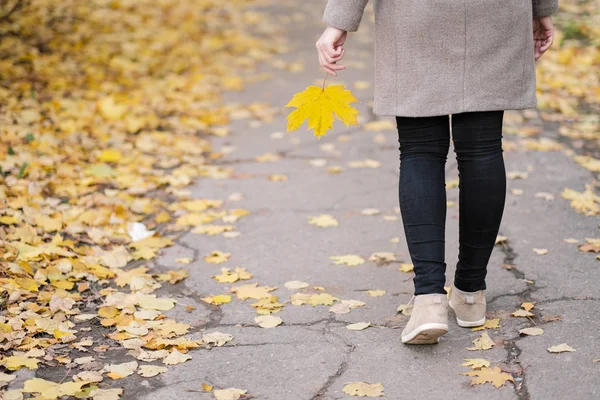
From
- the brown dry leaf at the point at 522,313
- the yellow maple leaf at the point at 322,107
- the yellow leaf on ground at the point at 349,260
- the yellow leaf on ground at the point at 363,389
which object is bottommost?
the yellow leaf on ground at the point at 363,389

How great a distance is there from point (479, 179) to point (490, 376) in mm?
606

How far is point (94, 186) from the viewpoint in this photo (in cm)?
424

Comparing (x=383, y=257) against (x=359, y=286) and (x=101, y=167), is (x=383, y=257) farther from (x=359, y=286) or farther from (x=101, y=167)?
(x=101, y=167)

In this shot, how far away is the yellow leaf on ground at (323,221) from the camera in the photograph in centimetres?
382

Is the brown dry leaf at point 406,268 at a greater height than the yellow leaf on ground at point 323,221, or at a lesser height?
lesser

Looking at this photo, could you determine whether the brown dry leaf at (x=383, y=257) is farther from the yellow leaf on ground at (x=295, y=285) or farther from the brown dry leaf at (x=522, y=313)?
the brown dry leaf at (x=522, y=313)

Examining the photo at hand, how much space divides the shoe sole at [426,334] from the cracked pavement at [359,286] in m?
0.04

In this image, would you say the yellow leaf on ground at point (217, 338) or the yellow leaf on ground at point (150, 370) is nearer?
the yellow leaf on ground at point (150, 370)

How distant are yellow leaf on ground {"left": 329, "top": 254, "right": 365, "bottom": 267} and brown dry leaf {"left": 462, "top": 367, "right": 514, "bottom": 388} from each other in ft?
3.40

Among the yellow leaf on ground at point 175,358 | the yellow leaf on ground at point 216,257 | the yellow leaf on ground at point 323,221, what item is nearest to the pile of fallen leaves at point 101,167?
the yellow leaf on ground at point 175,358

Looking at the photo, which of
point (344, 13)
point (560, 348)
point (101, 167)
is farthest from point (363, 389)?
point (101, 167)

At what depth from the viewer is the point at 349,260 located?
338 centimetres

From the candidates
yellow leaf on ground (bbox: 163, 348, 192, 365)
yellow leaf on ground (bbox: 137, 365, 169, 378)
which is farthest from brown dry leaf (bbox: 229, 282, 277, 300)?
yellow leaf on ground (bbox: 137, 365, 169, 378)

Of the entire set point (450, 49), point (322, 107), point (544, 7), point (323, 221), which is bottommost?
point (323, 221)
